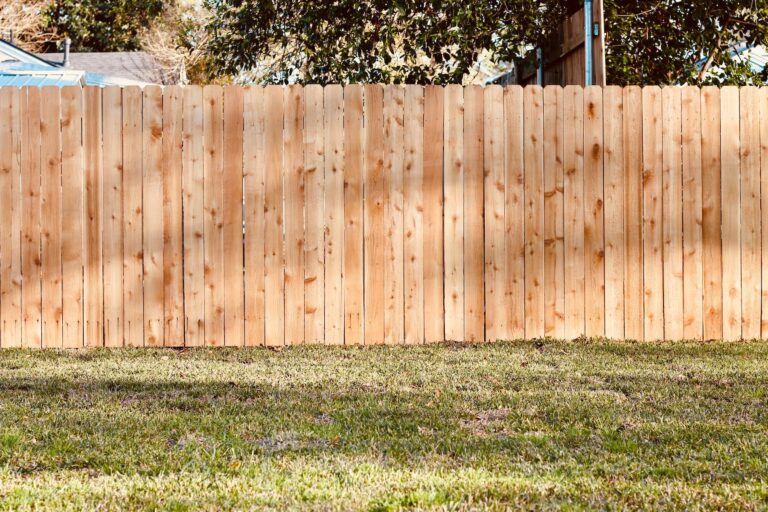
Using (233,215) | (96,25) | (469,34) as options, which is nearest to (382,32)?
(469,34)

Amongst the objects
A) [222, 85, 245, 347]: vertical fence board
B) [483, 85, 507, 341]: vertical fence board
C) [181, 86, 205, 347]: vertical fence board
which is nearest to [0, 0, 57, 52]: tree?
[181, 86, 205, 347]: vertical fence board

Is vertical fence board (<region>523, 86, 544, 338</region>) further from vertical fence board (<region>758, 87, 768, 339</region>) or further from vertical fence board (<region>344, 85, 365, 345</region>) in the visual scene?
vertical fence board (<region>758, 87, 768, 339</region>)

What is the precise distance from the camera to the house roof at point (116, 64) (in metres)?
23.4

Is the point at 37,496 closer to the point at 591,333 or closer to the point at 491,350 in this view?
the point at 491,350

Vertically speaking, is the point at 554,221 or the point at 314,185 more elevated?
the point at 314,185

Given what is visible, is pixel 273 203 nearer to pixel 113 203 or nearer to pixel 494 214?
pixel 113 203

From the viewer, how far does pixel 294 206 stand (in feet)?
21.5

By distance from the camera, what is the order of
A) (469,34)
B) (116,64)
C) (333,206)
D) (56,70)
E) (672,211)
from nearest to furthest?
(333,206) → (672,211) → (469,34) → (56,70) → (116,64)

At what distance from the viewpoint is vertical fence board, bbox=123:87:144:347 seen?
649cm

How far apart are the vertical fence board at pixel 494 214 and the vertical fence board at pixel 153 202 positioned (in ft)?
6.47

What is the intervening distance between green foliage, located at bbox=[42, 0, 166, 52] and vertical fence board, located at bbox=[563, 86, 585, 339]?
2351 cm

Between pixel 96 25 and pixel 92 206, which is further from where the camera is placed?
pixel 96 25

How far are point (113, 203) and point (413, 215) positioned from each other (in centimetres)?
210

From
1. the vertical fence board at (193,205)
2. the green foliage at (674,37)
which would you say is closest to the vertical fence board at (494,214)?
the vertical fence board at (193,205)
